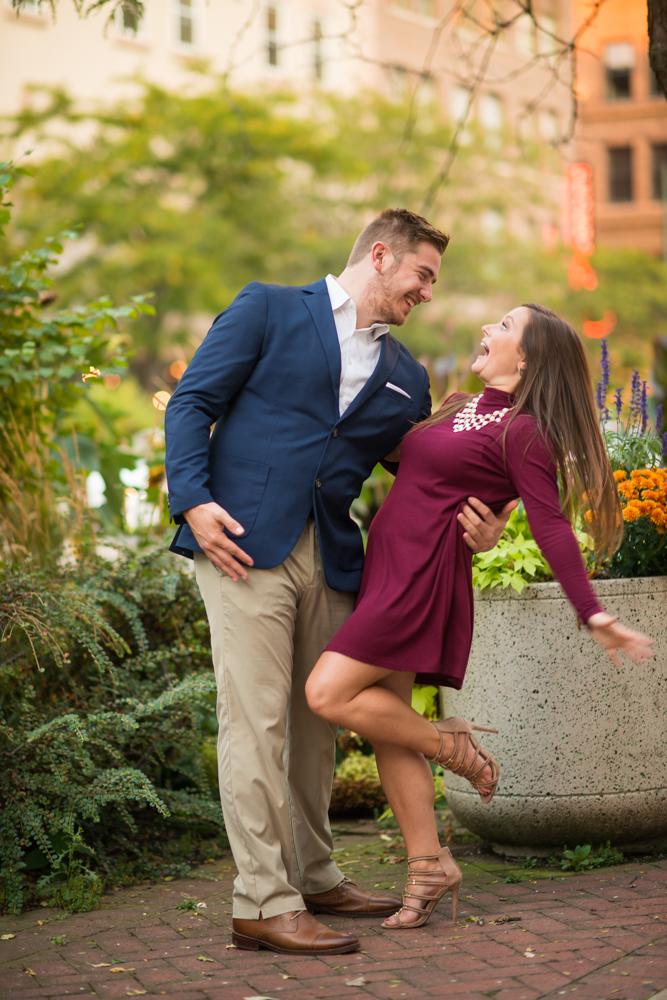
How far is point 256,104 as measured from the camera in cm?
2231

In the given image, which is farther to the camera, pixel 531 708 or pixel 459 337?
pixel 459 337

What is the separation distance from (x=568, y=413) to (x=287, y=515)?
→ 93cm

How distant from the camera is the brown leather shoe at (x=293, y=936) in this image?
3.18 m

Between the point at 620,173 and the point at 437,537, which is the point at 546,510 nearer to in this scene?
the point at 437,537

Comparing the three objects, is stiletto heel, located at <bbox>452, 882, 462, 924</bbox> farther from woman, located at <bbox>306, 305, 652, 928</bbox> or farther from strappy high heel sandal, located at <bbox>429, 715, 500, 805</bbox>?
strappy high heel sandal, located at <bbox>429, 715, 500, 805</bbox>

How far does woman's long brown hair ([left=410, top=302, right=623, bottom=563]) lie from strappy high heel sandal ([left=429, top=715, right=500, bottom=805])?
751 mm

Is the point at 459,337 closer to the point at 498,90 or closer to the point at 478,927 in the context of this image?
the point at 498,90

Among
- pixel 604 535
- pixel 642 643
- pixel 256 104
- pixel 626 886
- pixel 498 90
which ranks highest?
pixel 498 90

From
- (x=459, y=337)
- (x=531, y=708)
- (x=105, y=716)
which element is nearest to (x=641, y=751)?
(x=531, y=708)

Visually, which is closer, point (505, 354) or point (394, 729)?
point (394, 729)

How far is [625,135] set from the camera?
1896 inches

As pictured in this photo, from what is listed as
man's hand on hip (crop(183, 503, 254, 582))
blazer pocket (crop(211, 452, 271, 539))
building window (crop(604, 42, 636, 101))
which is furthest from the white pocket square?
building window (crop(604, 42, 636, 101))

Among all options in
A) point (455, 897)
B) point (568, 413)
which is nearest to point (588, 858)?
point (455, 897)

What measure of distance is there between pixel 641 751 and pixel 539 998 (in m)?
1.29
